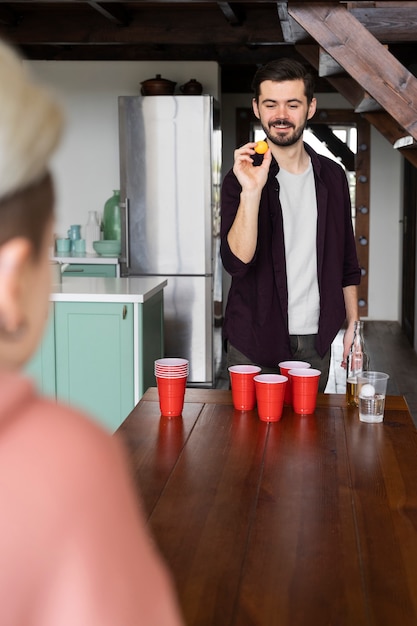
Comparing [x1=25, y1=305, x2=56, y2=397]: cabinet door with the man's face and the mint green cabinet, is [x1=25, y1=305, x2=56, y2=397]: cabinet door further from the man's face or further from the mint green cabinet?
the man's face

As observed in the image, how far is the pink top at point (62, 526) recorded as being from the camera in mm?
473

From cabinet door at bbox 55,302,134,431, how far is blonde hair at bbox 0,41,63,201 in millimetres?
3617

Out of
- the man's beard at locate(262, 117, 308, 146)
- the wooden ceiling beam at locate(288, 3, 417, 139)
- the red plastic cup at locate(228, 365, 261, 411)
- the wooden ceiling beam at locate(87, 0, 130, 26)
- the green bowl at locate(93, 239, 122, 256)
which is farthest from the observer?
the green bowl at locate(93, 239, 122, 256)

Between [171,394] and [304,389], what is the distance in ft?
1.13

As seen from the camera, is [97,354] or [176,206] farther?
[176,206]

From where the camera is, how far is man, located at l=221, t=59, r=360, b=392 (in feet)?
8.70

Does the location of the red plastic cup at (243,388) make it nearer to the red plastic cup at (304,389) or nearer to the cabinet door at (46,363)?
the red plastic cup at (304,389)

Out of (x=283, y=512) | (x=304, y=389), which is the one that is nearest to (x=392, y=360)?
(x=304, y=389)

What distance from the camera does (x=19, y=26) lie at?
691 centimetres

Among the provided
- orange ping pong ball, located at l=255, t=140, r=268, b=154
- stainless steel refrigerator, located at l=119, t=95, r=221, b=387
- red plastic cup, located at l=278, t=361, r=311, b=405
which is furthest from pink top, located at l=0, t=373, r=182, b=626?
stainless steel refrigerator, located at l=119, t=95, r=221, b=387

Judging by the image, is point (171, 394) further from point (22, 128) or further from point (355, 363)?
point (22, 128)

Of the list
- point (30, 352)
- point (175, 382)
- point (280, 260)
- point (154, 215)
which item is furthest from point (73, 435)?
point (154, 215)

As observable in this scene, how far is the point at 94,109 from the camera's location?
23.9ft

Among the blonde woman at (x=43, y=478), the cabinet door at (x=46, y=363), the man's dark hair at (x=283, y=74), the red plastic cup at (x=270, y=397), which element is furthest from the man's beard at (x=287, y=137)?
the blonde woman at (x=43, y=478)
